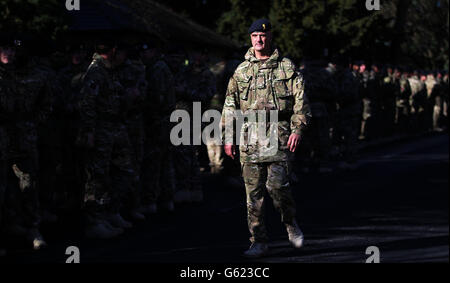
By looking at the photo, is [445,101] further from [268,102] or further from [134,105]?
[268,102]

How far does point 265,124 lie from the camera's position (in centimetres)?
729

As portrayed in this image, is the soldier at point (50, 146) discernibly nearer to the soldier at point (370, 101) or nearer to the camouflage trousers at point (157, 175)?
the camouflage trousers at point (157, 175)

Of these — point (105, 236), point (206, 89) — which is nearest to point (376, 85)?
point (206, 89)

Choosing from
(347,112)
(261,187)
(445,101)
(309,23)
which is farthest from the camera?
(445,101)

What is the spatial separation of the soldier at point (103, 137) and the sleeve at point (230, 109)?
5.93ft

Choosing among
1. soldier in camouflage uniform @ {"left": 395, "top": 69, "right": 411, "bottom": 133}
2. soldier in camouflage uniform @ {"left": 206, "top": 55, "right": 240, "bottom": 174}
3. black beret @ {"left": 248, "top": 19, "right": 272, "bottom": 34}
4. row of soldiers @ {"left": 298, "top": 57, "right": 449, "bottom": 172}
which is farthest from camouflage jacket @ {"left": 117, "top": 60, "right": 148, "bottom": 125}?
soldier in camouflage uniform @ {"left": 395, "top": 69, "right": 411, "bottom": 133}

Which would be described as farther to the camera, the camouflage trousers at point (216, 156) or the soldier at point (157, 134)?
the camouflage trousers at point (216, 156)

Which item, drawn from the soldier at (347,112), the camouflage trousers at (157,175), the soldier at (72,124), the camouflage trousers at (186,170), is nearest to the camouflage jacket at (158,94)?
the camouflage trousers at (157,175)

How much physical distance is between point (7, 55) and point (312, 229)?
12.3 feet

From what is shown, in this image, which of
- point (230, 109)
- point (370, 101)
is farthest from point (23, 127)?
point (370, 101)

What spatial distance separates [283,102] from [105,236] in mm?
2681

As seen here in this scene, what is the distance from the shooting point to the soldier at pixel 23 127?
8.05 metres

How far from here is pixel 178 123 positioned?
11516mm

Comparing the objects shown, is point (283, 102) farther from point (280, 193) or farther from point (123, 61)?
point (123, 61)
